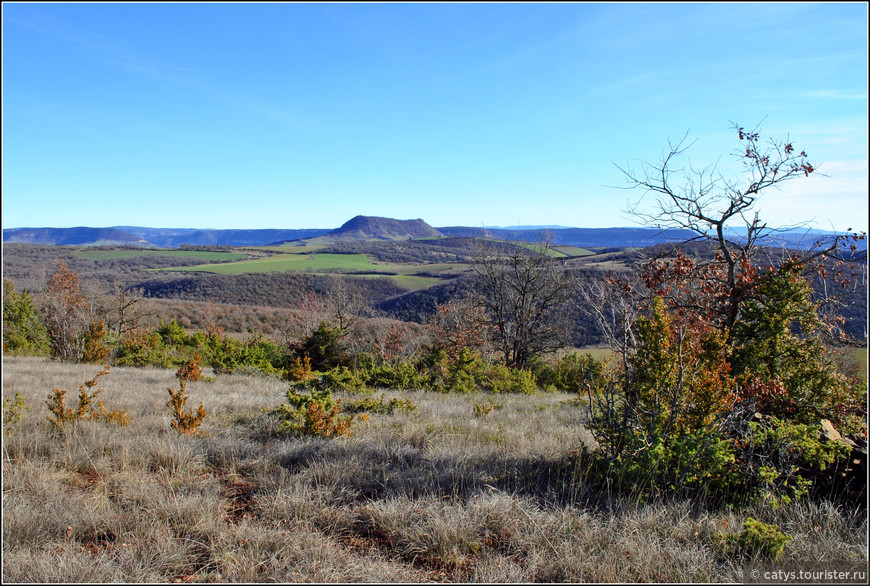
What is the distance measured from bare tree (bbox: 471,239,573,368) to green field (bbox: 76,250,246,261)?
85.0 metres

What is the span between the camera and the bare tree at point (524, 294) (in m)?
18.8

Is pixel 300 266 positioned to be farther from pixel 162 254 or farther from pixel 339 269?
pixel 162 254

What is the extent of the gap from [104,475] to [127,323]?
22.8 metres

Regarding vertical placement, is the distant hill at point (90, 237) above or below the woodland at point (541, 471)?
above

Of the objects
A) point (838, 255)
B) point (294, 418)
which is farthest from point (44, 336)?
point (838, 255)

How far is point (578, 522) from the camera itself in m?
3.34

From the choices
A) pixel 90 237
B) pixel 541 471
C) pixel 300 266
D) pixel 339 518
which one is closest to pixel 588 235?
pixel 300 266

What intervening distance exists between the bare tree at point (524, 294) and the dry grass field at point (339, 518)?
1389cm

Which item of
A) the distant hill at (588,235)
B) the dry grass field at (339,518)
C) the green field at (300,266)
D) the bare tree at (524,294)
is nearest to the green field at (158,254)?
the green field at (300,266)

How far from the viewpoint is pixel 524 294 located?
18.8 m

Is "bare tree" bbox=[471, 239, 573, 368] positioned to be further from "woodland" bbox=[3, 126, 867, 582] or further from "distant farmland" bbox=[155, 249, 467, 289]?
"distant farmland" bbox=[155, 249, 467, 289]

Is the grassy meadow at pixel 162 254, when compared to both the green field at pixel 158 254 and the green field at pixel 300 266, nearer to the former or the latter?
the green field at pixel 158 254

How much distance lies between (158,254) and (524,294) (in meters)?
102

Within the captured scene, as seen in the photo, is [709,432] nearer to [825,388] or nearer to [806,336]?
[825,388]
